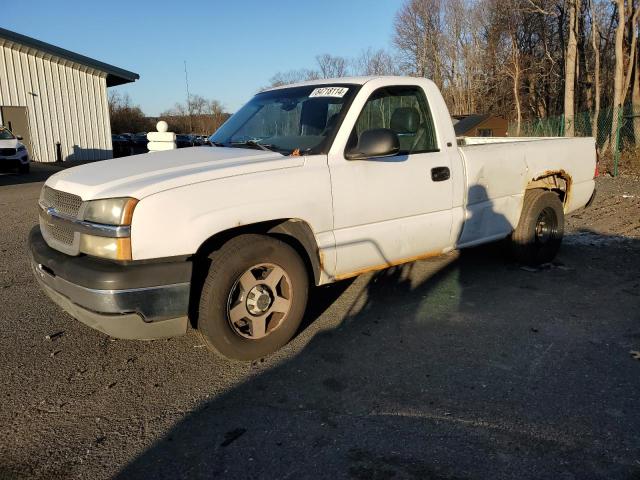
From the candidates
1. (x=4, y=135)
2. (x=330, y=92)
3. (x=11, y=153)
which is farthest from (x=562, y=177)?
(x=4, y=135)

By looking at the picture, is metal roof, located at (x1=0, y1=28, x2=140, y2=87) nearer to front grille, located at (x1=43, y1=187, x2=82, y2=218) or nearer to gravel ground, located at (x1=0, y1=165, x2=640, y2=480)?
gravel ground, located at (x1=0, y1=165, x2=640, y2=480)

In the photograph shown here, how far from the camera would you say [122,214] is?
306 centimetres

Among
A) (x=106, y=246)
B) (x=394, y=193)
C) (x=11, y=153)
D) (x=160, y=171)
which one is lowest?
(x=106, y=246)

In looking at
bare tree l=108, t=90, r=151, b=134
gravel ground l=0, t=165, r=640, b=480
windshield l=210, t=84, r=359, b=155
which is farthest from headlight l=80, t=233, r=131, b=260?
bare tree l=108, t=90, r=151, b=134

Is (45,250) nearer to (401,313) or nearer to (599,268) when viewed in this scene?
(401,313)

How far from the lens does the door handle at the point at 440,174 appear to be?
14.7 ft

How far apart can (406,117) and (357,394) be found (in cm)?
251

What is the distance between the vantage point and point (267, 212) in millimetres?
3492

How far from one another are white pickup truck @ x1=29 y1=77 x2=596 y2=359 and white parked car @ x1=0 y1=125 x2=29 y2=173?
16.9 m

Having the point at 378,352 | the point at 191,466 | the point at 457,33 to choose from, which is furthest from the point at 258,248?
the point at 457,33

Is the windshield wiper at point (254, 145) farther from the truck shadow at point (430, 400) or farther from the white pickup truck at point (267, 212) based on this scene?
the truck shadow at point (430, 400)

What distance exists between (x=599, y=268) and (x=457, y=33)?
46235 millimetres

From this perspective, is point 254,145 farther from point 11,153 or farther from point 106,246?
point 11,153

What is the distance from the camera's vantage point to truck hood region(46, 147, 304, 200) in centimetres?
319
